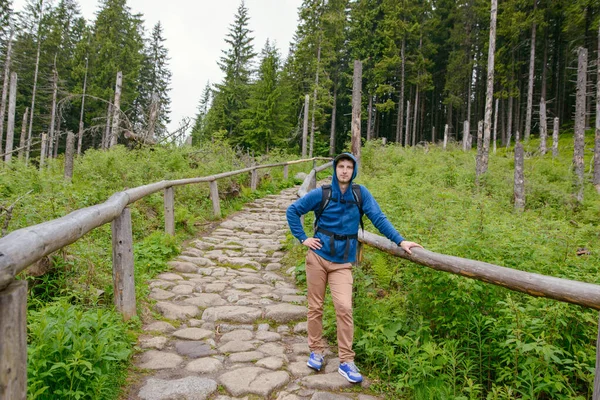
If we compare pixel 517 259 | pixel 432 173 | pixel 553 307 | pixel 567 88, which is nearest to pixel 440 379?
pixel 553 307

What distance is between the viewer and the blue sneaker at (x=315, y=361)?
3.41 m

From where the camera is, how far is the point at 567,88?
4069cm

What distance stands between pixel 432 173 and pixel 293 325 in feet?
41.5

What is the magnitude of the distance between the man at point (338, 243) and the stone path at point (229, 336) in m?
0.34

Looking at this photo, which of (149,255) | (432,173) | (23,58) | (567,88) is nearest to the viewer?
(149,255)

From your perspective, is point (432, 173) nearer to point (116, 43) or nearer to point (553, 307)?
point (553, 307)

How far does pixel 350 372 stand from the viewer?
3217mm

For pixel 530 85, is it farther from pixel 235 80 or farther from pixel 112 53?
pixel 112 53

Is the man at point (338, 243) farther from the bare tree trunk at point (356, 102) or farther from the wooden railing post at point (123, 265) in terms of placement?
the bare tree trunk at point (356, 102)

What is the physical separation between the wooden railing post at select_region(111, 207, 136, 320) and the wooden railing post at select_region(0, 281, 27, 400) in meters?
2.21

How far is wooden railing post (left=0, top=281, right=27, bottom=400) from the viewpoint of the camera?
1.55 meters

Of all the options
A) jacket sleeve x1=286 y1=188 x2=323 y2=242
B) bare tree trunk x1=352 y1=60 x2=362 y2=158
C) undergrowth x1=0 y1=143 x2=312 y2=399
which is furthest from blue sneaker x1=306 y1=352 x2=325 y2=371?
bare tree trunk x1=352 y1=60 x2=362 y2=158

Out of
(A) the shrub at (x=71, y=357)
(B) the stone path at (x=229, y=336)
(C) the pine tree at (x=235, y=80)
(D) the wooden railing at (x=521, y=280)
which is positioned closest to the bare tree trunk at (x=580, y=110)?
(B) the stone path at (x=229, y=336)

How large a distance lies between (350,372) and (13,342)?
2.44 metres
